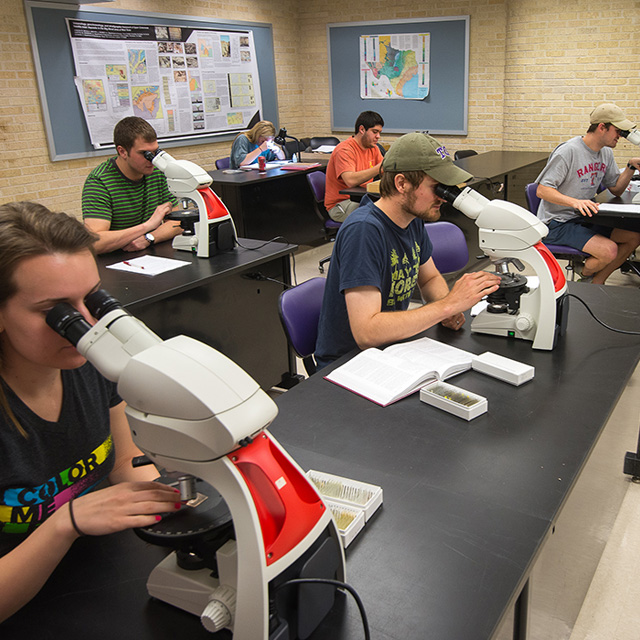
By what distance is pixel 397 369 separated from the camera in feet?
5.26

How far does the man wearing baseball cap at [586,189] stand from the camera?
11.8 ft

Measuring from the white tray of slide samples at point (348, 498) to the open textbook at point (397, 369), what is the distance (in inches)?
14.5

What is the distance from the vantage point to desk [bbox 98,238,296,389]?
7.95ft

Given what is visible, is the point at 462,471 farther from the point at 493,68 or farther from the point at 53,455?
the point at 493,68

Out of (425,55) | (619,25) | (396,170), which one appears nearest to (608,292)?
(396,170)

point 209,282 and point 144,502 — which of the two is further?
point 209,282

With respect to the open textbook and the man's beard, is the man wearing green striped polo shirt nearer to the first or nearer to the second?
the man's beard

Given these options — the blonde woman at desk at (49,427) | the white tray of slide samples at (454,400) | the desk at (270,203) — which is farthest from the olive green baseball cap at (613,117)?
the blonde woman at desk at (49,427)

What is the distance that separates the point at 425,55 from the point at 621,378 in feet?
20.4

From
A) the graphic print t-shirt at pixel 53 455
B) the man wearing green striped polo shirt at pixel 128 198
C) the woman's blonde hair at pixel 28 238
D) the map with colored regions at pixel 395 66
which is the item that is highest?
the map with colored regions at pixel 395 66

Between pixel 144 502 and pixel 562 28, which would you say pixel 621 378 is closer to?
pixel 144 502

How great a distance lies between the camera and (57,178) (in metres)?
5.26

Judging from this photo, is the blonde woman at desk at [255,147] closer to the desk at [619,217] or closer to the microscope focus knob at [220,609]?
the desk at [619,217]

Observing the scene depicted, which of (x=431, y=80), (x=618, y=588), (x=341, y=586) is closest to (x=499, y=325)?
(x=618, y=588)
